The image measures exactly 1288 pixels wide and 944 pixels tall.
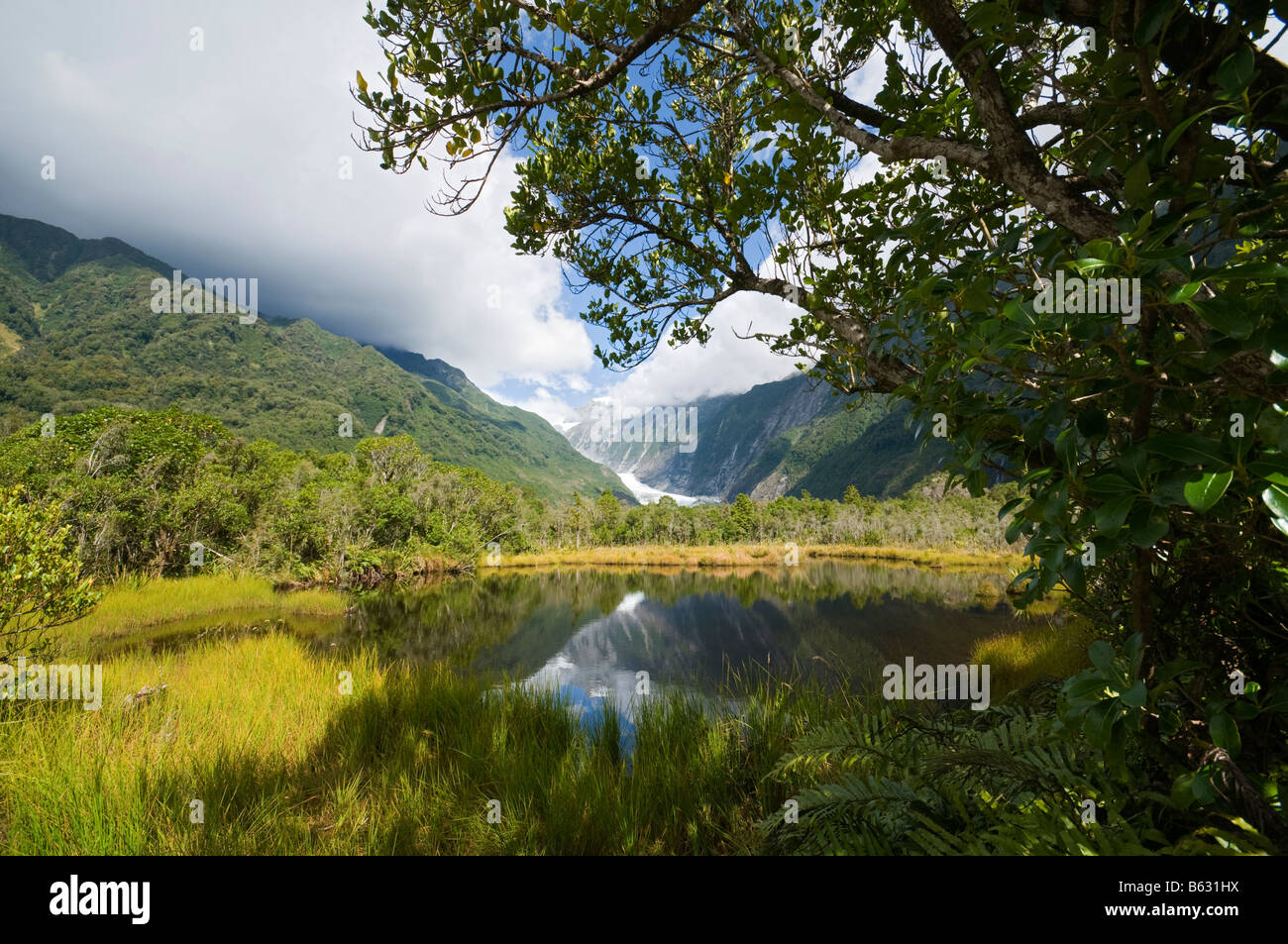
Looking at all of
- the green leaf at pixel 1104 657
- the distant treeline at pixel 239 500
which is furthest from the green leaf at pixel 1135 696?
the distant treeline at pixel 239 500

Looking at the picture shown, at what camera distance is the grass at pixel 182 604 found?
10180mm

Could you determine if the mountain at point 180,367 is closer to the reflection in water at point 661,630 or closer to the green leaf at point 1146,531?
the reflection in water at point 661,630

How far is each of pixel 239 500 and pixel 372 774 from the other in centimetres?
2078

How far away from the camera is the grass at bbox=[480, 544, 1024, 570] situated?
122 ft

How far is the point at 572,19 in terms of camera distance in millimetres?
2107

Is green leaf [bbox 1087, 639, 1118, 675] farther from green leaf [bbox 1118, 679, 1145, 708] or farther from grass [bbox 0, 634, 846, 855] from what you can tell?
grass [bbox 0, 634, 846, 855]

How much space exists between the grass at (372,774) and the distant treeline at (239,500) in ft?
13.1

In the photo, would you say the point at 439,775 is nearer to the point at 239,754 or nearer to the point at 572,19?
the point at 239,754

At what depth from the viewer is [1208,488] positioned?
82 centimetres

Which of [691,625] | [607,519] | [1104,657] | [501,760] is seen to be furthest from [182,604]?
[607,519]

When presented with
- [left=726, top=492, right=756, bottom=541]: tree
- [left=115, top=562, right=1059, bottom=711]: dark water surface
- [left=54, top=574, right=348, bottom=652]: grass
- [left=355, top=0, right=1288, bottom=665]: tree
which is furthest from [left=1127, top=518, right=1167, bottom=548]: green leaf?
[left=726, top=492, right=756, bottom=541]: tree

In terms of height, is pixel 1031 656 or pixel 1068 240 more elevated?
pixel 1068 240

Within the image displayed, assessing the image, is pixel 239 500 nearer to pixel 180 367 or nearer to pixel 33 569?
pixel 33 569
